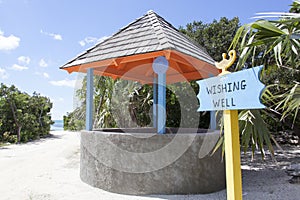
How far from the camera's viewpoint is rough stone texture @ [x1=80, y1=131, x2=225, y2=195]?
180 inches

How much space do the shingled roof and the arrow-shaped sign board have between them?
1.90 metres

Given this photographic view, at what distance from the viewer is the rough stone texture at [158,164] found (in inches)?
180

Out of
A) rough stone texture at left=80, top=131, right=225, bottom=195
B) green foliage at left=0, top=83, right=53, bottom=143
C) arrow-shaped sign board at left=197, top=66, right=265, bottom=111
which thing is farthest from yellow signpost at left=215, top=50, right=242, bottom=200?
green foliage at left=0, top=83, right=53, bottom=143

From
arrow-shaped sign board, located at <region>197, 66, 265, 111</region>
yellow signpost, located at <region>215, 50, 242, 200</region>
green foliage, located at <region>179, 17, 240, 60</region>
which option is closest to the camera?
arrow-shaped sign board, located at <region>197, 66, 265, 111</region>

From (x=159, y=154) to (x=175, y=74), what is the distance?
3.37m

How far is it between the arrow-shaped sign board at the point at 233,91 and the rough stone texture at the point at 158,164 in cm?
227

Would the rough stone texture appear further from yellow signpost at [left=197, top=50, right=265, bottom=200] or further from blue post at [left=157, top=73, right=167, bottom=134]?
yellow signpost at [left=197, top=50, right=265, bottom=200]

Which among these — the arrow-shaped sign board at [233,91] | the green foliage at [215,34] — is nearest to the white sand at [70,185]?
the arrow-shaped sign board at [233,91]

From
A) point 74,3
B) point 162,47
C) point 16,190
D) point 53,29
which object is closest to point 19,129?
point 53,29

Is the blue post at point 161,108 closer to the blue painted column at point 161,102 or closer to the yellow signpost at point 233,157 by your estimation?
the blue painted column at point 161,102

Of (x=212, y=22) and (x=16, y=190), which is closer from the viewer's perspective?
(x=16, y=190)

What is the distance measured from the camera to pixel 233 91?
2082mm

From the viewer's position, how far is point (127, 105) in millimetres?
11844

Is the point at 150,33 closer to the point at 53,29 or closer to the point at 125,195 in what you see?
the point at 125,195
